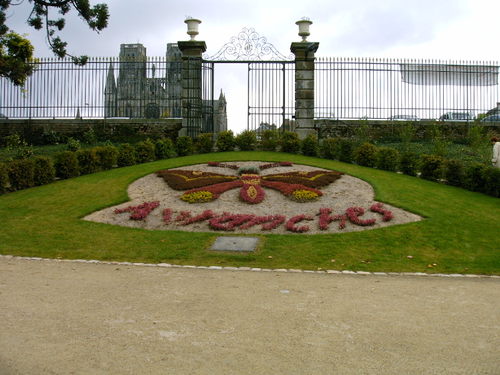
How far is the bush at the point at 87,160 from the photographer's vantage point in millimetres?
17734

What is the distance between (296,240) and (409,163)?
9.15 m

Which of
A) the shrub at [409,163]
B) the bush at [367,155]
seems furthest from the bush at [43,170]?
the shrub at [409,163]

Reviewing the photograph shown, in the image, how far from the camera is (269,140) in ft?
71.4

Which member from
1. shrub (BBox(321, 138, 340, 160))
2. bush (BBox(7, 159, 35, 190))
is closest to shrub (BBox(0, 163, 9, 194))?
bush (BBox(7, 159, 35, 190))

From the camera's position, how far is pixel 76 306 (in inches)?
228

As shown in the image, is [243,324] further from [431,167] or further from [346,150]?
[346,150]

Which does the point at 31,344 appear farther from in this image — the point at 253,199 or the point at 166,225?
the point at 253,199

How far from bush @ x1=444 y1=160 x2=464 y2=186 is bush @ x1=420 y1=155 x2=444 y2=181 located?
20 cm

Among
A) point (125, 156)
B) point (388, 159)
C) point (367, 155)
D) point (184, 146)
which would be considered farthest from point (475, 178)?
point (125, 156)

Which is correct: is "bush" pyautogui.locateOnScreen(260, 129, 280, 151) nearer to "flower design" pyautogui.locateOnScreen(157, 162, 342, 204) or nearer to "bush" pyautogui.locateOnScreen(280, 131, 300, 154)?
"bush" pyautogui.locateOnScreen(280, 131, 300, 154)

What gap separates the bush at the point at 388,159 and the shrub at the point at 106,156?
1065cm

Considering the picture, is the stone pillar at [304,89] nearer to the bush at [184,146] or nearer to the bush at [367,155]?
the bush at [367,155]

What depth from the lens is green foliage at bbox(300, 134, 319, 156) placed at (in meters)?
20.7

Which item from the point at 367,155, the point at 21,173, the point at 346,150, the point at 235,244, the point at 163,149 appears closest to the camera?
the point at 235,244
